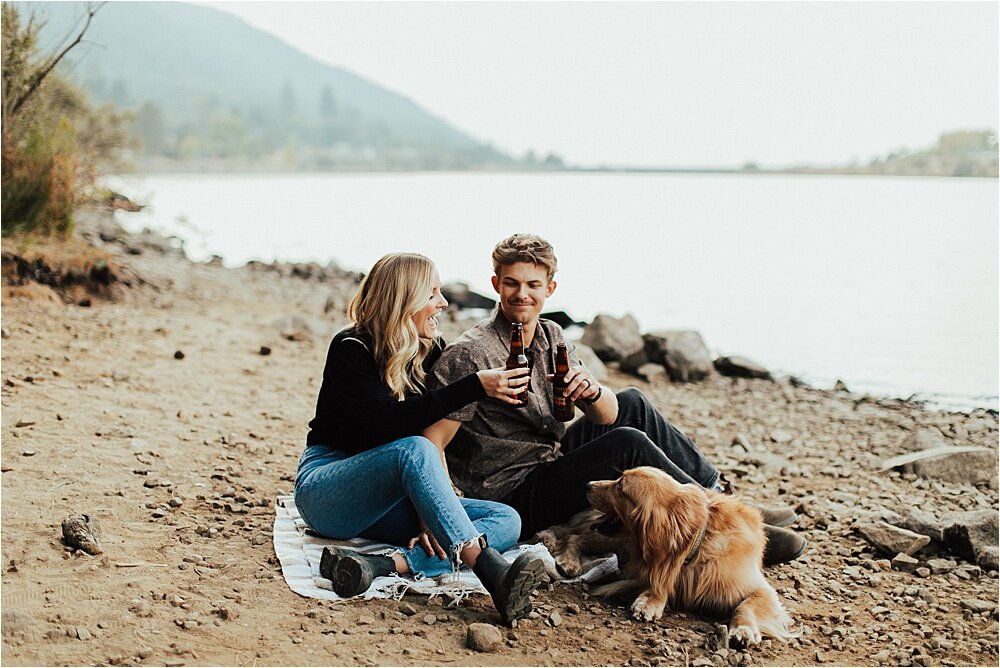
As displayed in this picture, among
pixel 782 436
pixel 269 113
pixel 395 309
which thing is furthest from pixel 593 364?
pixel 269 113

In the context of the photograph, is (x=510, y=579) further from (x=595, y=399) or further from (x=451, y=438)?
(x=595, y=399)

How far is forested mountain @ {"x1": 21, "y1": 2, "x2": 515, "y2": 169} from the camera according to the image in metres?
92.2

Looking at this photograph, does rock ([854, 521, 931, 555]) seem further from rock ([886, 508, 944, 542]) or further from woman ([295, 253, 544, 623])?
woman ([295, 253, 544, 623])

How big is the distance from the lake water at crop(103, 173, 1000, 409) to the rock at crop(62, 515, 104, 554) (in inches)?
409

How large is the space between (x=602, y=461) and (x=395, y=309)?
4.28ft

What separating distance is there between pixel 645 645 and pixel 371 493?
147 cm

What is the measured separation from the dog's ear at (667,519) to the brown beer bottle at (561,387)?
660mm

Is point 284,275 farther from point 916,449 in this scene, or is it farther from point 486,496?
point 486,496

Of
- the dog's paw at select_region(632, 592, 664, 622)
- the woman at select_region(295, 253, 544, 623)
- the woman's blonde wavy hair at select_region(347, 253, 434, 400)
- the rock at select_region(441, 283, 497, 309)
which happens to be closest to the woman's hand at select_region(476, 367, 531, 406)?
the woman at select_region(295, 253, 544, 623)

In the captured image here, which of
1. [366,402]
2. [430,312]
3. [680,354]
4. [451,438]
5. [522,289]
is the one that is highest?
[522,289]

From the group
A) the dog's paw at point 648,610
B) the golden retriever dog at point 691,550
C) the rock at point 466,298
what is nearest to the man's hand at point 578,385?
the golden retriever dog at point 691,550

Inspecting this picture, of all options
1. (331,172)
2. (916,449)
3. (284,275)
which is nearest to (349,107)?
(331,172)

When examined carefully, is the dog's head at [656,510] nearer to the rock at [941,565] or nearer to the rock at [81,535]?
the rock at [941,565]

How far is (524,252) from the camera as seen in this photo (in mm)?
4637
